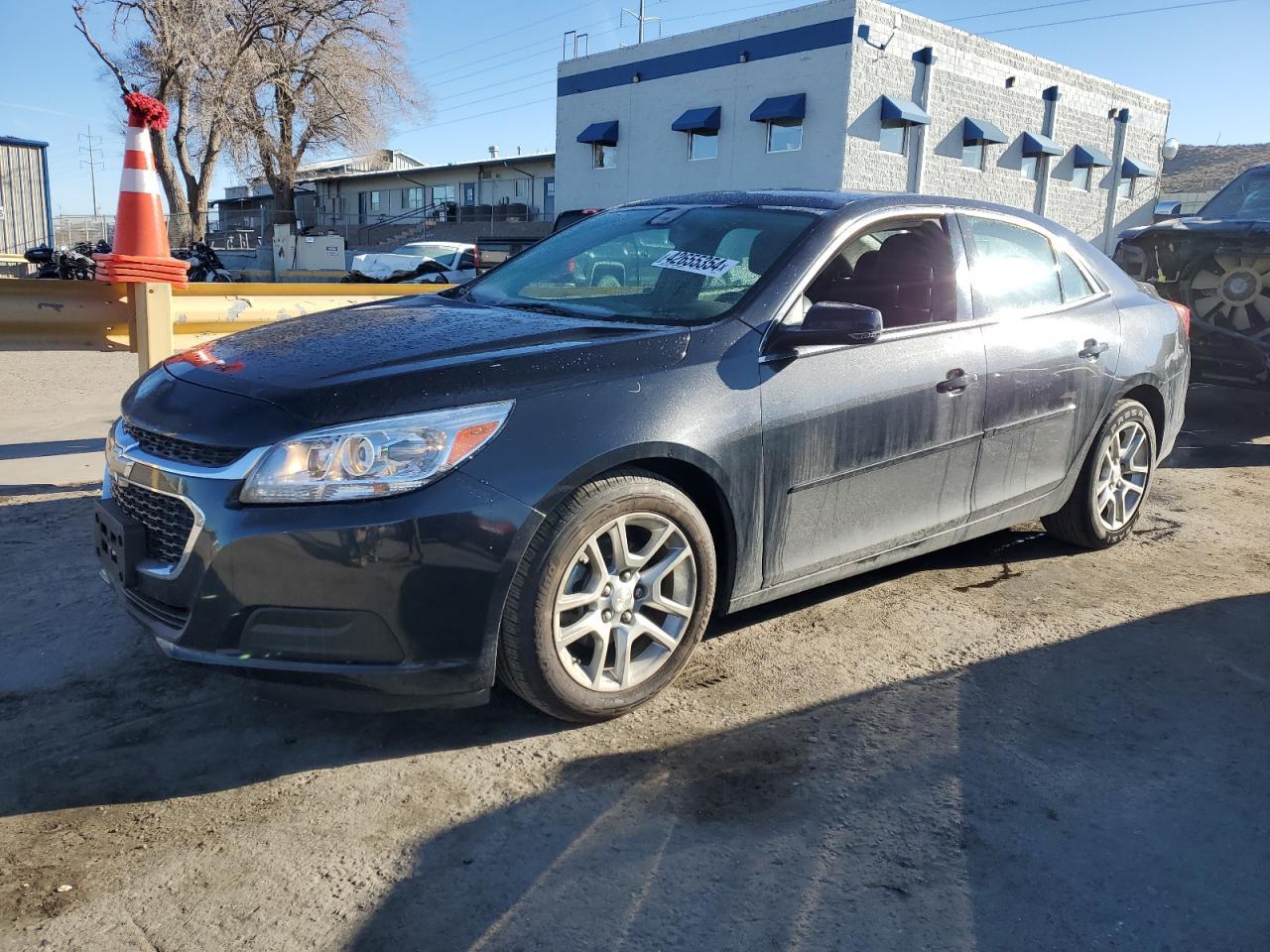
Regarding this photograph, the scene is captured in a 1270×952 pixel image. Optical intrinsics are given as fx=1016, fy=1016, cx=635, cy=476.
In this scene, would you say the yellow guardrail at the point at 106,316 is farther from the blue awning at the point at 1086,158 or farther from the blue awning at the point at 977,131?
the blue awning at the point at 1086,158

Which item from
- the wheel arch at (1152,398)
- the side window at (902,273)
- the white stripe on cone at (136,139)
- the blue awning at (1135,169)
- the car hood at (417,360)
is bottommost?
the wheel arch at (1152,398)

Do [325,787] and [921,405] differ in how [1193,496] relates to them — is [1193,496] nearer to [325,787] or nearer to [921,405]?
[921,405]

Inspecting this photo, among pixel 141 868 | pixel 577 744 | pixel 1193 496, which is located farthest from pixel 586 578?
pixel 1193 496

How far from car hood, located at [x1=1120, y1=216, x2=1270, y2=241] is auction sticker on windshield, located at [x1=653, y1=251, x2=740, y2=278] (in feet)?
19.2

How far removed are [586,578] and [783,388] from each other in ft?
2.99

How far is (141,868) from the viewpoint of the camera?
2.34 metres

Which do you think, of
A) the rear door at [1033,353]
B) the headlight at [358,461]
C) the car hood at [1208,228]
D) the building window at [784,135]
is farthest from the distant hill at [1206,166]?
the headlight at [358,461]

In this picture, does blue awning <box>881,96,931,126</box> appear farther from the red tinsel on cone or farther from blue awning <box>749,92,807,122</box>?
the red tinsel on cone

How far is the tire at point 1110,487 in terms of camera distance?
466 centimetres

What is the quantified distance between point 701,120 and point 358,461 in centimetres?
2819

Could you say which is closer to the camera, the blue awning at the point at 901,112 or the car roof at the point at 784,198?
the car roof at the point at 784,198

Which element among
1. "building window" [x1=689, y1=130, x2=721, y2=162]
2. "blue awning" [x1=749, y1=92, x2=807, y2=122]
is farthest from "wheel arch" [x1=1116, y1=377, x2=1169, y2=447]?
"building window" [x1=689, y1=130, x2=721, y2=162]

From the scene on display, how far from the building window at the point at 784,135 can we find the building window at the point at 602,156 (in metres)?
6.03

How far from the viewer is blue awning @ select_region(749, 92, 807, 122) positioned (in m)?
26.6
